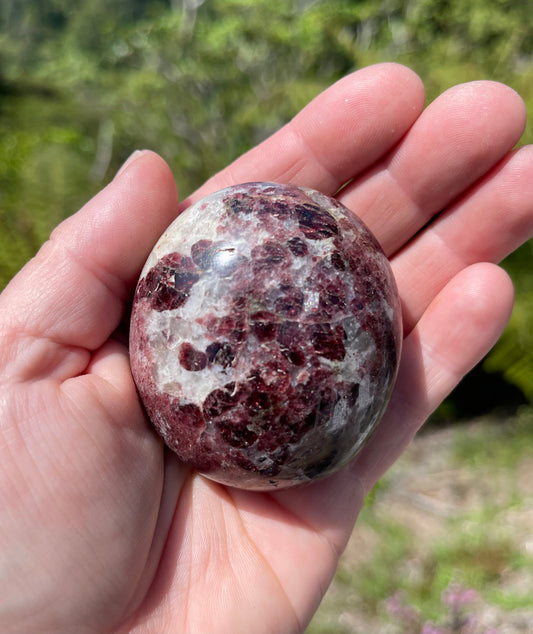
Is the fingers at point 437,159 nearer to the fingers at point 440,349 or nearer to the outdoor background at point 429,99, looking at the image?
the fingers at point 440,349

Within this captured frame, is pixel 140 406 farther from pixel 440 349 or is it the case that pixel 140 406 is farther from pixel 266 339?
pixel 440 349

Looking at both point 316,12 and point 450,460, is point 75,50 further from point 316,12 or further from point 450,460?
point 450,460

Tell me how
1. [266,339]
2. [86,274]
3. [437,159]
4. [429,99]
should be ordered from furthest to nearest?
[429,99] < [437,159] < [86,274] < [266,339]

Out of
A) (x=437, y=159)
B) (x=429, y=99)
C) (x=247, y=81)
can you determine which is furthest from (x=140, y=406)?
(x=247, y=81)

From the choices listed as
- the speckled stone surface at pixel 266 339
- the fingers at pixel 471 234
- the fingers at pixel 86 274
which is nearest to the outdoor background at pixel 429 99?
the fingers at pixel 471 234

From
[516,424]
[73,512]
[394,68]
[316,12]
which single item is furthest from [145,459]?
[316,12]
